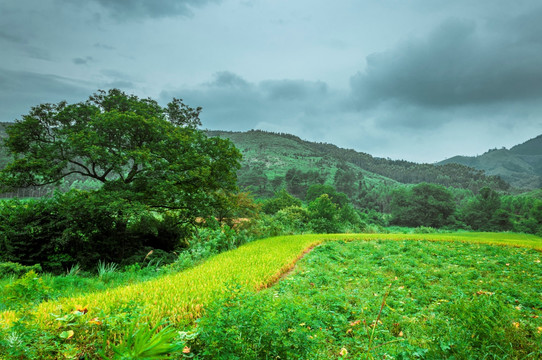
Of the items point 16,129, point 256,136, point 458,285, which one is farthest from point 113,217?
point 256,136

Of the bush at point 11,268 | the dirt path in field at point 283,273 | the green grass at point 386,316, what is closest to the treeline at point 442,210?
the dirt path in field at point 283,273

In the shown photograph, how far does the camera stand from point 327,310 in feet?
16.2

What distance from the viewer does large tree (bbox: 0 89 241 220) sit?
505 inches

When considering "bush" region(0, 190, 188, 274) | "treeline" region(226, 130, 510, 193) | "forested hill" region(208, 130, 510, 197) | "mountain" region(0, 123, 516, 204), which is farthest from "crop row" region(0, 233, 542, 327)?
"treeline" region(226, 130, 510, 193)

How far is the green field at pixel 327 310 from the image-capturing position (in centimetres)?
297

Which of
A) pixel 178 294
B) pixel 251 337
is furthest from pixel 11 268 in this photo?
pixel 251 337

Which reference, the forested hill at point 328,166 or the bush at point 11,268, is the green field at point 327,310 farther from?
the forested hill at point 328,166

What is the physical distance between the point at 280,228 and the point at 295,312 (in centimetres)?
1491

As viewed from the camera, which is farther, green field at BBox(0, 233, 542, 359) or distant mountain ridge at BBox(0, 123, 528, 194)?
distant mountain ridge at BBox(0, 123, 528, 194)

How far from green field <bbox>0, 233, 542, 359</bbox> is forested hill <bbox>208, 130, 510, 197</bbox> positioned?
333ft

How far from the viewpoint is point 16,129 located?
13.0 m

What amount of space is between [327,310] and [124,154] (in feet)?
40.7

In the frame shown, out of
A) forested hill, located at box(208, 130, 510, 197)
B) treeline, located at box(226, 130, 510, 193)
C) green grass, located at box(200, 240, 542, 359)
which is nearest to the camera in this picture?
green grass, located at box(200, 240, 542, 359)

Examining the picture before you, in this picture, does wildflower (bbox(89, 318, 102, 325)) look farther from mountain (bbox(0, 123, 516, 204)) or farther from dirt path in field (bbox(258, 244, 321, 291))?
mountain (bbox(0, 123, 516, 204))
